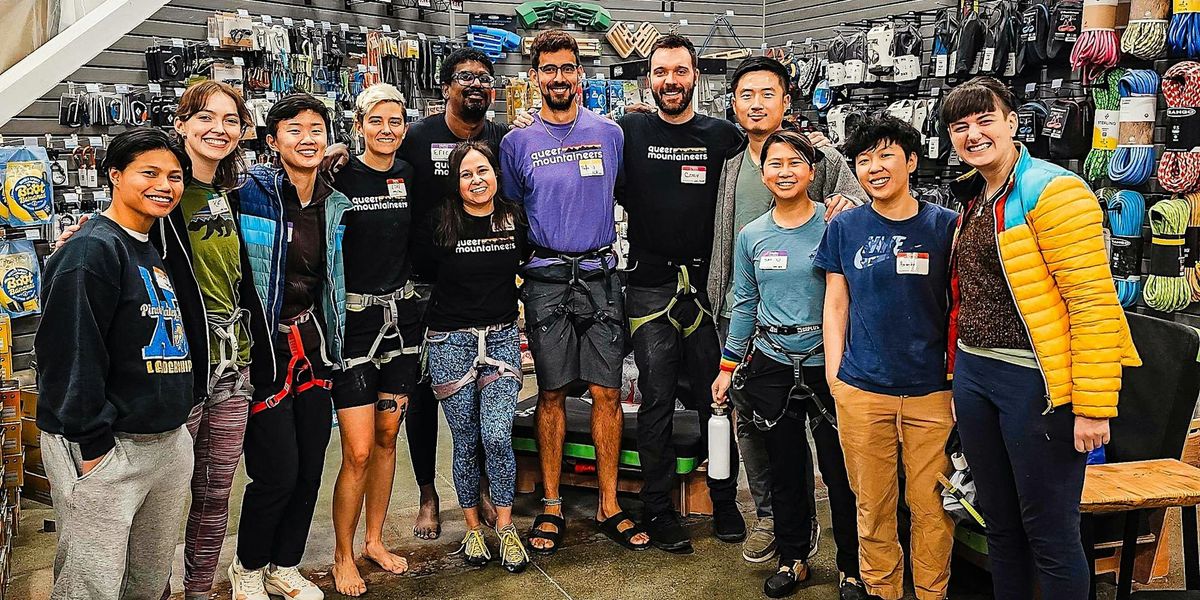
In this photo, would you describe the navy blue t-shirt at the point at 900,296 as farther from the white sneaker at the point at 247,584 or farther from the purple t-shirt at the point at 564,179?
the white sneaker at the point at 247,584

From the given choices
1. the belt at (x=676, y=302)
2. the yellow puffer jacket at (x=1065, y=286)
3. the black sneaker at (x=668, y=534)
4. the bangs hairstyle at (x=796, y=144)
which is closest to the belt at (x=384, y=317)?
the belt at (x=676, y=302)

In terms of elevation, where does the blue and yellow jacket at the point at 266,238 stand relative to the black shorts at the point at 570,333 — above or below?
above

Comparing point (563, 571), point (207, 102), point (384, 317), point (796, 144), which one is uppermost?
point (207, 102)

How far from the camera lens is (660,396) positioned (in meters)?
3.95

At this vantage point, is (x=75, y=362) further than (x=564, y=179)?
No

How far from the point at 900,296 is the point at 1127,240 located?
2.89 meters

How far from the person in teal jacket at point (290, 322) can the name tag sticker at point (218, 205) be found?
10 cm

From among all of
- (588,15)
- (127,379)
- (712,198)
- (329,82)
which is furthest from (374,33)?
(127,379)

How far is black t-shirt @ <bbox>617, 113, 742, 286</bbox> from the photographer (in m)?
3.89

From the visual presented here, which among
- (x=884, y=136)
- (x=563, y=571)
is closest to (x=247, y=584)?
(x=563, y=571)

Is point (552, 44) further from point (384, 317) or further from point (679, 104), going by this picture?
point (384, 317)

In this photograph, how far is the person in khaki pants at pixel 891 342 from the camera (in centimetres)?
295

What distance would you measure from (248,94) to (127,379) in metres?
4.26

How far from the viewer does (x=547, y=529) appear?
3.98 meters
